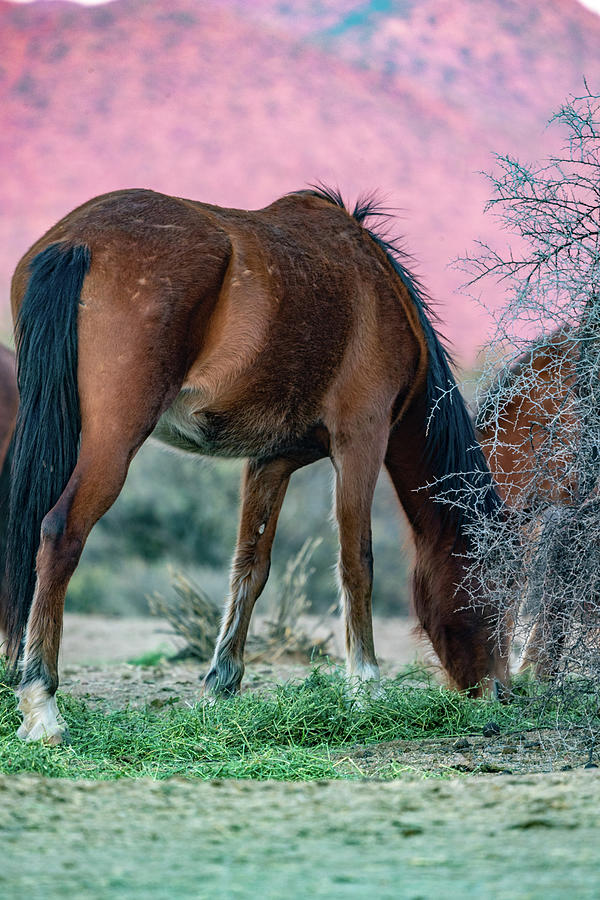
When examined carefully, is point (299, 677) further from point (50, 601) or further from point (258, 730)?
point (50, 601)

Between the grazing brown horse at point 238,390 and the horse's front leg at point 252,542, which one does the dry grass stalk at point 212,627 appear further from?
the grazing brown horse at point 238,390

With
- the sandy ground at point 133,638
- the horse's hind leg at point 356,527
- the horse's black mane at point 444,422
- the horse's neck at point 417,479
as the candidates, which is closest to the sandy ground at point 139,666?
the sandy ground at point 133,638

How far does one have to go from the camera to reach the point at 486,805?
2.47m

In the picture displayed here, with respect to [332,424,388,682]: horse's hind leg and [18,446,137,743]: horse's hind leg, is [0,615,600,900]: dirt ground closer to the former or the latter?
[18,446,137,743]: horse's hind leg

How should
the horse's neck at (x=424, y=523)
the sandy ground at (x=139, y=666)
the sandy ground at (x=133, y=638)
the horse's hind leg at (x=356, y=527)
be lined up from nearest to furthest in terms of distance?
the horse's hind leg at (x=356, y=527) → the horse's neck at (x=424, y=523) → the sandy ground at (x=139, y=666) → the sandy ground at (x=133, y=638)

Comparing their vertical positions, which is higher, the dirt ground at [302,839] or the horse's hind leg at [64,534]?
the horse's hind leg at [64,534]

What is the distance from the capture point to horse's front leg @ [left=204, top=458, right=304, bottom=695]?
17.6ft

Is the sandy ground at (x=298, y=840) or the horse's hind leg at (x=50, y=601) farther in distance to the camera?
the horse's hind leg at (x=50, y=601)

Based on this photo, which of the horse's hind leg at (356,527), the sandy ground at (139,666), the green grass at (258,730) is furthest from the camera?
the sandy ground at (139,666)

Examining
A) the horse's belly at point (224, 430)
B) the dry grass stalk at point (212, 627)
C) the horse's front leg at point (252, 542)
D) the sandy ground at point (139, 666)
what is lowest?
the sandy ground at point (139, 666)

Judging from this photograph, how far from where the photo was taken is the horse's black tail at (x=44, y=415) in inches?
161

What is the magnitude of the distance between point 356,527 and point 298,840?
2.88 m

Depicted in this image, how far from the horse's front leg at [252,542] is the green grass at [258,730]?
65 cm

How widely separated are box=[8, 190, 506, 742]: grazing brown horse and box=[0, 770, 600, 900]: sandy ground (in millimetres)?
1437
